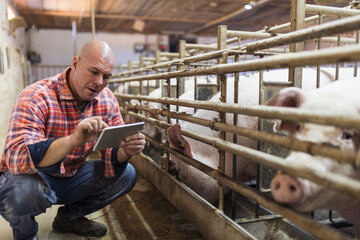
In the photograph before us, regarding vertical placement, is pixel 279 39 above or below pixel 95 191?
above

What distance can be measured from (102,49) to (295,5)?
1376 millimetres

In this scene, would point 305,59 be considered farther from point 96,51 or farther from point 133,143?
point 96,51

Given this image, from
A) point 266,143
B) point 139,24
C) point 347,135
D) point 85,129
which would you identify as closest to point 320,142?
point 347,135

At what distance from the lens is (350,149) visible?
4.95 feet

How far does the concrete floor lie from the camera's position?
2.62 meters

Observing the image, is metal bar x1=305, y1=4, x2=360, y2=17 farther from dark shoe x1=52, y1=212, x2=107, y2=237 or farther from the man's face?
dark shoe x1=52, y1=212, x2=107, y2=237

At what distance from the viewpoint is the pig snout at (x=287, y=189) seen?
1347mm

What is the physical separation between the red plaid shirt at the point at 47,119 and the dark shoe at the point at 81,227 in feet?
1.39

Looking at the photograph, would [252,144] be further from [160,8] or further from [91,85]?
[160,8]

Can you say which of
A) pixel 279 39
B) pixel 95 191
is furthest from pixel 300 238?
pixel 95 191

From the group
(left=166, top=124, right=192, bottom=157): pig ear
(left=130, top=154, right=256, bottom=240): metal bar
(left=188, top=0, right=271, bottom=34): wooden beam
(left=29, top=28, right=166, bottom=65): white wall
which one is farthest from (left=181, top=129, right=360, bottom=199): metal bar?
(left=29, top=28, right=166, bottom=65): white wall

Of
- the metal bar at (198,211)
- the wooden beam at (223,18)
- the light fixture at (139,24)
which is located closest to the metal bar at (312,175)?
the metal bar at (198,211)

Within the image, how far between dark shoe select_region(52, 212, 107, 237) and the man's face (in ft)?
3.30

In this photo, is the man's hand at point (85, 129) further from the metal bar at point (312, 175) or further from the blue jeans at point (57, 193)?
the metal bar at point (312, 175)
